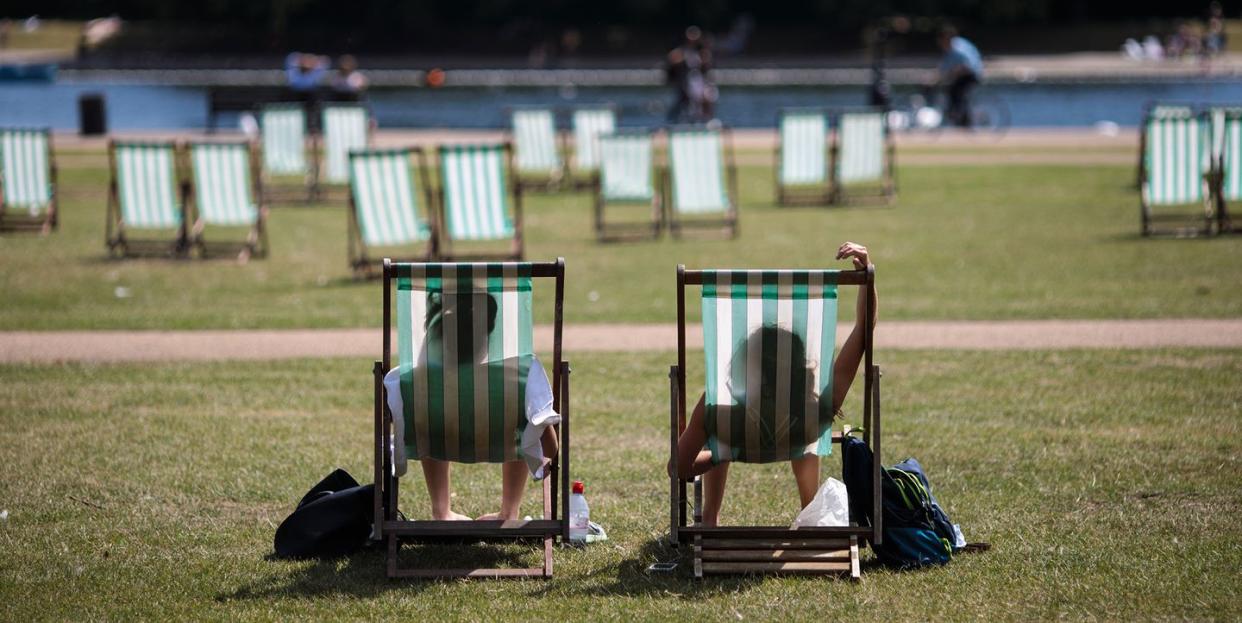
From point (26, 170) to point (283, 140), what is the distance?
13.1ft

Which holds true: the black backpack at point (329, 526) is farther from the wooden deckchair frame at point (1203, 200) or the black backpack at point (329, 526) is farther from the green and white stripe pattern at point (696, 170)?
the wooden deckchair frame at point (1203, 200)

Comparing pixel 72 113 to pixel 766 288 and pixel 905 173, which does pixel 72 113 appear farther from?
pixel 766 288

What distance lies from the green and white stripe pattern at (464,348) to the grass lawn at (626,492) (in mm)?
607

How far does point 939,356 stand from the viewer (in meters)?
9.39

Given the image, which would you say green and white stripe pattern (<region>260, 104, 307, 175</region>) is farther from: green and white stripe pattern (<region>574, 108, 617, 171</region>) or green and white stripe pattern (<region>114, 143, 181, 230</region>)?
green and white stripe pattern (<region>114, 143, 181, 230</region>)

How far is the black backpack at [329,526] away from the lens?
18.4 feet

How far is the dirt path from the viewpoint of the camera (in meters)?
9.67

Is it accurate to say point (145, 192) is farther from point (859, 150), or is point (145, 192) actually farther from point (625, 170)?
point (859, 150)

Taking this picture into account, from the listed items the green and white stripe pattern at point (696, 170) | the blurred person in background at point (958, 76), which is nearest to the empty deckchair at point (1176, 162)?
the green and white stripe pattern at point (696, 170)

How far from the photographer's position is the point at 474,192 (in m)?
13.7

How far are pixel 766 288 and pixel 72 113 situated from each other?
35.5m

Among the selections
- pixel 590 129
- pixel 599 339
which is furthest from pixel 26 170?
pixel 599 339

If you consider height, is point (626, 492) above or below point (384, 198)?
below

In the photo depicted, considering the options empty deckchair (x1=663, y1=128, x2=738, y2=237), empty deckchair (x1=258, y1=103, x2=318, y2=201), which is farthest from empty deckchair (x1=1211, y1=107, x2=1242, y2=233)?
empty deckchair (x1=258, y1=103, x2=318, y2=201)
